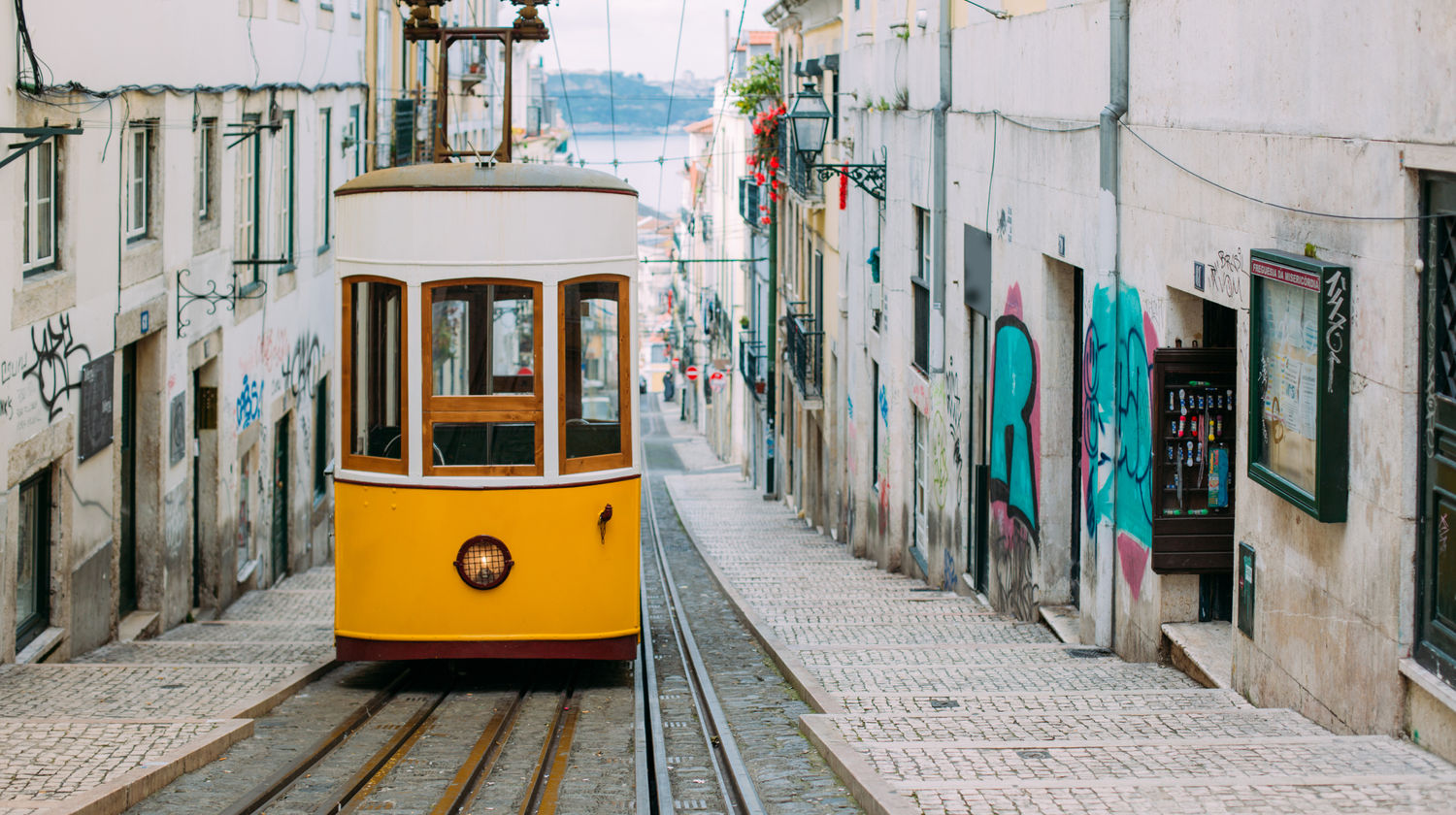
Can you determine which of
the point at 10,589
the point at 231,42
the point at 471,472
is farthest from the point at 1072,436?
the point at 231,42

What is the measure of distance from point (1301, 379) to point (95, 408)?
7347mm

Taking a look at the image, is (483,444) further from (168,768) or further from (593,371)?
(168,768)

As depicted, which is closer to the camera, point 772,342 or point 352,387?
point 352,387

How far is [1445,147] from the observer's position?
5.27 metres

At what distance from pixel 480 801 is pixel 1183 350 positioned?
4095mm

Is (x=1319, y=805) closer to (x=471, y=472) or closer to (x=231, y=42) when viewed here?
(x=471, y=472)

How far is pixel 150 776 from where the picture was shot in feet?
20.6

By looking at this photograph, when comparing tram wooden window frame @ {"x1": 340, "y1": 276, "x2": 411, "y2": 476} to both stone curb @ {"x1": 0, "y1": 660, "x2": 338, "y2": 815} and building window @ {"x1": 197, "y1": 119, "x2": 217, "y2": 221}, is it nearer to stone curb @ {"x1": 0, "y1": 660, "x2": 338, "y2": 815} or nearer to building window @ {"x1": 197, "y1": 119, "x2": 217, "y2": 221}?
stone curb @ {"x1": 0, "y1": 660, "x2": 338, "y2": 815}

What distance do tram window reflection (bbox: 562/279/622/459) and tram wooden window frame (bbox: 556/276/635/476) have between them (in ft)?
0.04

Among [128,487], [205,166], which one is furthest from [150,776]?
[205,166]

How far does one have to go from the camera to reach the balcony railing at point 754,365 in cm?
3169

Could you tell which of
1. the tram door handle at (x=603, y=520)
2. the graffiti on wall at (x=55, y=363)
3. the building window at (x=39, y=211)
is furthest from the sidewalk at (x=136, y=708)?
the building window at (x=39, y=211)

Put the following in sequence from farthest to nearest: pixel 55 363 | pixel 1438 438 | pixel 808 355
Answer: pixel 808 355 < pixel 55 363 < pixel 1438 438

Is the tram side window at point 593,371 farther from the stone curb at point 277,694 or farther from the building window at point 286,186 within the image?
the building window at point 286,186
